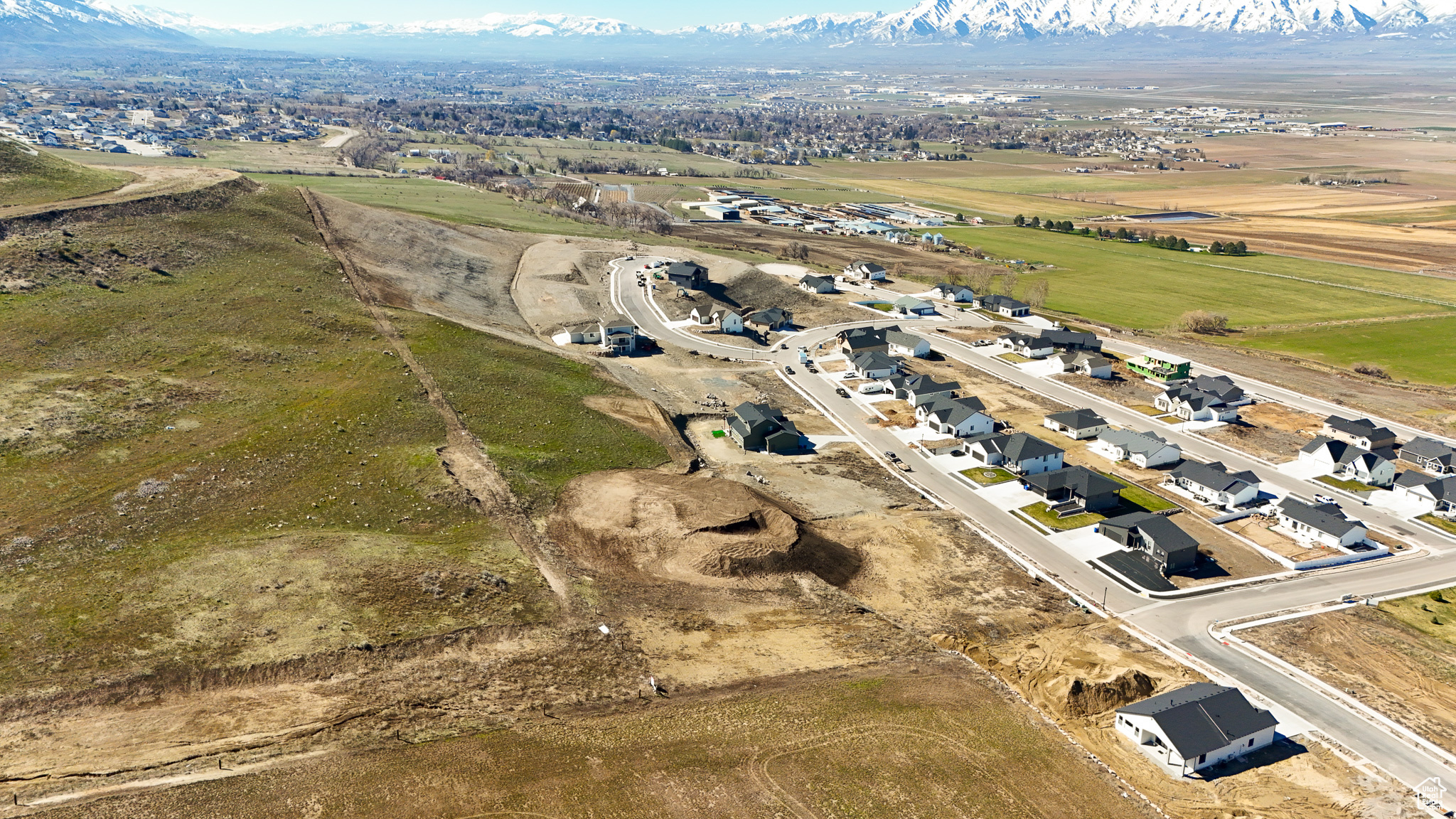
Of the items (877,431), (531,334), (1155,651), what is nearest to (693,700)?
(1155,651)

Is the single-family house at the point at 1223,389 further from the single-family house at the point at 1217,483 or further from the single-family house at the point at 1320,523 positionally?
the single-family house at the point at 1320,523

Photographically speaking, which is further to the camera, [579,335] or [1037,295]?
[1037,295]

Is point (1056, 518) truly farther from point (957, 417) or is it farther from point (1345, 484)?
point (1345, 484)

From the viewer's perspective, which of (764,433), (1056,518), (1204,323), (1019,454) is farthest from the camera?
(1204,323)

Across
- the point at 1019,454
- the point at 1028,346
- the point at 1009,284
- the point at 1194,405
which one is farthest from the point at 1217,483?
the point at 1009,284

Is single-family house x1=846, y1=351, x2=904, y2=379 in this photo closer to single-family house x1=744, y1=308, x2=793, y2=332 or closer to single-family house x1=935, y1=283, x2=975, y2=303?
single-family house x1=744, y1=308, x2=793, y2=332

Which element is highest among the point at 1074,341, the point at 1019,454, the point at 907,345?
the point at 1074,341

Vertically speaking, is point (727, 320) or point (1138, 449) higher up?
point (727, 320)

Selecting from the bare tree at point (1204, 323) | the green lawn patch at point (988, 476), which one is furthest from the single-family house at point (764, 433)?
the bare tree at point (1204, 323)

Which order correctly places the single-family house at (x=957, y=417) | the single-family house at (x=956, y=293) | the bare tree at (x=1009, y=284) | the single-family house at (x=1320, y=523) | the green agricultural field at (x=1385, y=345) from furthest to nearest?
the bare tree at (x=1009, y=284), the single-family house at (x=956, y=293), the green agricultural field at (x=1385, y=345), the single-family house at (x=957, y=417), the single-family house at (x=1320, y=523)
